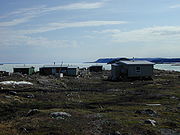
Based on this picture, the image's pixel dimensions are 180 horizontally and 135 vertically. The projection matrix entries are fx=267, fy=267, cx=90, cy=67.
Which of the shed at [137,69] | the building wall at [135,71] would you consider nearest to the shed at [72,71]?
the building wall at [135,71]

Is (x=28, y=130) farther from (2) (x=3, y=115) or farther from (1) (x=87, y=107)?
(1) (x=87, y=107)

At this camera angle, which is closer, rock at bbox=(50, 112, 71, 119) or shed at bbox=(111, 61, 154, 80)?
rock at bbox=(50, 112, 71, 119)

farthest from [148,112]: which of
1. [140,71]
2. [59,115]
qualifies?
[140,71]

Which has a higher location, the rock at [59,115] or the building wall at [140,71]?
the building wall at [140,71]

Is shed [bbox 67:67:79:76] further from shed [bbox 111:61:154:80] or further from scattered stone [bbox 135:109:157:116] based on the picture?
scattered stone [bbox 135:109:157:116]

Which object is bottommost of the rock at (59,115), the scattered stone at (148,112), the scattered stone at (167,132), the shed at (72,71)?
the scattered stone at (167,132)

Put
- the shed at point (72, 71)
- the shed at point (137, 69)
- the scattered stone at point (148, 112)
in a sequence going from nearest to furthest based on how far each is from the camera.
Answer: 1. the scattered stone at point (148, 112)
2. the shed at point (137, 69)
3. the shed at point (72, 71)

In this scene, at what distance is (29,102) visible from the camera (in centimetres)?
2264

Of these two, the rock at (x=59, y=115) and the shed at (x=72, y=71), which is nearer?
the rock at (x=59, y=115)

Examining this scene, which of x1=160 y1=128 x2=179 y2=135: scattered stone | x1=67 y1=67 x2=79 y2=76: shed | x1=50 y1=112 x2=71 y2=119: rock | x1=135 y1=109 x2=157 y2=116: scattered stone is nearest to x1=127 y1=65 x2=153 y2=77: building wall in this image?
x1=67 y1=67 x2=79 y2=76: shed

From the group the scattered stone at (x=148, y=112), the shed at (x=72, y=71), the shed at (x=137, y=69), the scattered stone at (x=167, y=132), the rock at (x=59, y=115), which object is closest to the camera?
the scattered stone at (x=167, y=132)

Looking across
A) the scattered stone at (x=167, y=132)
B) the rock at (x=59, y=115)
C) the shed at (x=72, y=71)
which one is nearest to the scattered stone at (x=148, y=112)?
the scattered stone at (x=167, y=132)

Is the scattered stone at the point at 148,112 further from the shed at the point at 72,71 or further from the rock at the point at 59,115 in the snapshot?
the shed at the point at 72,71

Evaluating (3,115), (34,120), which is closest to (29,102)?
(3,115)
